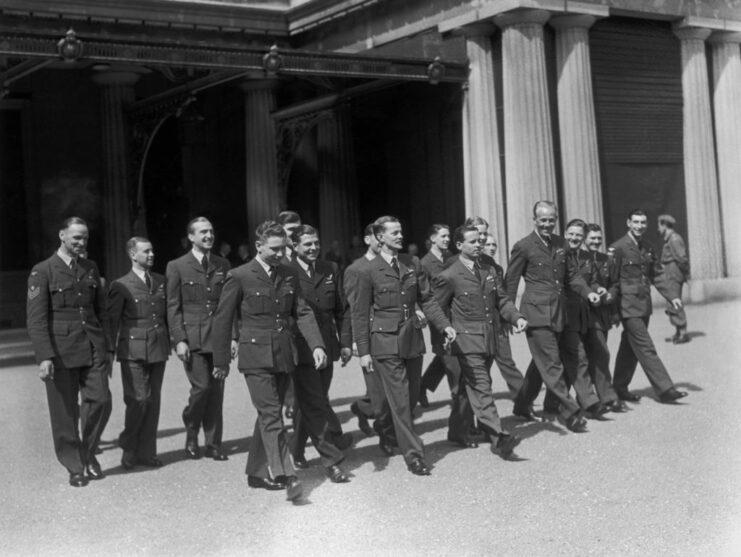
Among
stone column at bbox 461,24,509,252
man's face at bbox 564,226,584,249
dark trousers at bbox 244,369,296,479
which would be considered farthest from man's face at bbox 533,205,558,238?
stone column at bbox 461,24,509,252

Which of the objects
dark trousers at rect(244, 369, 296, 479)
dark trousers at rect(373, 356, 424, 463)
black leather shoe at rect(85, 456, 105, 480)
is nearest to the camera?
dark trousers at rect(244, 369, 296, 479)

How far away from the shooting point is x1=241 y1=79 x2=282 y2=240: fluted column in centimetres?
2034

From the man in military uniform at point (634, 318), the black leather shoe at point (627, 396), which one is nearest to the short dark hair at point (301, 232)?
the man in military uniform at point (634, 318)

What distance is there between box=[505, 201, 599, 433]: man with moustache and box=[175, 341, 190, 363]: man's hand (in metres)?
2.68

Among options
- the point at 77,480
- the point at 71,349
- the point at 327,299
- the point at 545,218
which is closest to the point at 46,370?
the point at 71,349

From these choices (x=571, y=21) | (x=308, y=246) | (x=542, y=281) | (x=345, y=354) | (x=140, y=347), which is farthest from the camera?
(x=571, y=21)

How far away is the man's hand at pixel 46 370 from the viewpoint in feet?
24.7

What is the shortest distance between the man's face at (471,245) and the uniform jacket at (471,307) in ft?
0.34

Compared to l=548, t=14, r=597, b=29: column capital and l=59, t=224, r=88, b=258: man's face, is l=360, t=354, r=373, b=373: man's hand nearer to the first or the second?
l=59, t=224, r=88, b=258: man's face

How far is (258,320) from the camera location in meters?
7.39

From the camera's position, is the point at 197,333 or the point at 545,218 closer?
the point at 197,333

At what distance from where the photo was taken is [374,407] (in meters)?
8.23

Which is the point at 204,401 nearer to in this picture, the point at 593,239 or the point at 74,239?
the point at 74,239

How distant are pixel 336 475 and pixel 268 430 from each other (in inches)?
24.3
